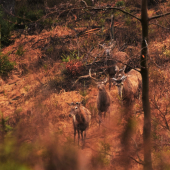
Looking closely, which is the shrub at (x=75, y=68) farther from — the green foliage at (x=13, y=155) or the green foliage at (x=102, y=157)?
the green foliage at (x=13, y=155)

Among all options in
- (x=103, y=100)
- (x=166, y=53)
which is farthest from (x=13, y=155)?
(x=166, y=53)

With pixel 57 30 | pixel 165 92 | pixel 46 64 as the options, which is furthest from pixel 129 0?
pixel 165 92

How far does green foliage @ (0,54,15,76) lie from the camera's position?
32.5ft

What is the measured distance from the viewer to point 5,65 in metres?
9.93

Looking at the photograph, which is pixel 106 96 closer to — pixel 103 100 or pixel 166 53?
pixel 103 100

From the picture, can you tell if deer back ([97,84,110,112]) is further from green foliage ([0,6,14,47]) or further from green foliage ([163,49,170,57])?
green foliage ([0,6,14,47])

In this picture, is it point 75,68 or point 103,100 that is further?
point 75,68

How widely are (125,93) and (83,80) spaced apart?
2.79m

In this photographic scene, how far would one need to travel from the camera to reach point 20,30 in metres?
→ 13.1

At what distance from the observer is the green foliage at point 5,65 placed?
32.5ft

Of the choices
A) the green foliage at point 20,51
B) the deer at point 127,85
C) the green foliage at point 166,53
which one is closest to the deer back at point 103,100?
the deer at point 127,85

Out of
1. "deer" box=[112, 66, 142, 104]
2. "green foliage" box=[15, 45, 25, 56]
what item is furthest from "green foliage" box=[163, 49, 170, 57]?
"green foliage" box=[15, 45, 25, 56]

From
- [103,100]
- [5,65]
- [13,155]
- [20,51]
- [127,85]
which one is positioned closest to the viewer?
[13,155]

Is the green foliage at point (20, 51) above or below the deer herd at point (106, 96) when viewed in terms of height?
above
